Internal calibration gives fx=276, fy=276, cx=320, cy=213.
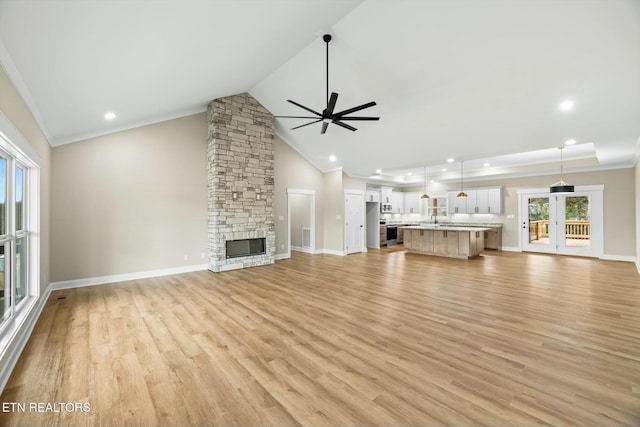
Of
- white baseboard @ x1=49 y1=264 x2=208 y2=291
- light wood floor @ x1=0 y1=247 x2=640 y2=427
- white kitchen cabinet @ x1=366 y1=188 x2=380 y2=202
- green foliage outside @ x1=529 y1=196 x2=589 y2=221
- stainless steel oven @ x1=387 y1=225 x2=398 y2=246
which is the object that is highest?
white kitchen cabinet @ x1=366 y1=188 x2=380 y2=202

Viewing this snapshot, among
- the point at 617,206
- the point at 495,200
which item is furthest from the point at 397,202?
the point at 617,206

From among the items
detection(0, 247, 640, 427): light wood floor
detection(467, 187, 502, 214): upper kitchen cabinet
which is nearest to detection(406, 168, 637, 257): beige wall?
detection(467, 187, 502, 214): upper kitchen cabinet

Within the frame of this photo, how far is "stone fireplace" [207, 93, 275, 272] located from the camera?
6414 millimetres

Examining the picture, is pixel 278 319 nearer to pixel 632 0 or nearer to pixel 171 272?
pixel 171 272

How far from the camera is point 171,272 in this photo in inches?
243

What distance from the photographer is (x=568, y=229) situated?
28.0 ft

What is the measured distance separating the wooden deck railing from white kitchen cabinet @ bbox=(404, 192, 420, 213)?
4.08 metres

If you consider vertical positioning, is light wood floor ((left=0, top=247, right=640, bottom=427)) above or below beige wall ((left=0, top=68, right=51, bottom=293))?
below

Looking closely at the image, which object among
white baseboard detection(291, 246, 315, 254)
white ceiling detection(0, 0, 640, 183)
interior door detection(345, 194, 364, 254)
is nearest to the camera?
white ceiling detection(0, 0, 640, 183)

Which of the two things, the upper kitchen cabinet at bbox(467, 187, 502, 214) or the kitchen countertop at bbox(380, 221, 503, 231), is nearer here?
the upper kitchen cabinet at bbox(467, 187, 502, 214)

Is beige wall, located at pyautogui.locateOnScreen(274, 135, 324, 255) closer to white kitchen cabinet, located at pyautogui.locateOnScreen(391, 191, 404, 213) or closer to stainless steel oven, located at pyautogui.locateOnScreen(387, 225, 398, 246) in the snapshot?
stainless steel oven, located at pyautogui.locateOnScreen(387, 225, 398, 246)

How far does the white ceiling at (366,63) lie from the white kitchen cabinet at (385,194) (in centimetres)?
496

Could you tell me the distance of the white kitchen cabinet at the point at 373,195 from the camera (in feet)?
34.2

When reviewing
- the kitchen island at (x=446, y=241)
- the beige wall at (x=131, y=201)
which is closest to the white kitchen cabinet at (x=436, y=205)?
the kitchen island at (x=446, y=241)
